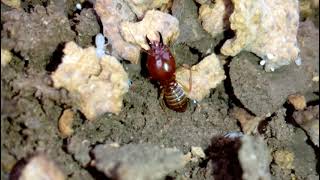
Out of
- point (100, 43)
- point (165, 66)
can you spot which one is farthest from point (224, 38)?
point (100, 43)

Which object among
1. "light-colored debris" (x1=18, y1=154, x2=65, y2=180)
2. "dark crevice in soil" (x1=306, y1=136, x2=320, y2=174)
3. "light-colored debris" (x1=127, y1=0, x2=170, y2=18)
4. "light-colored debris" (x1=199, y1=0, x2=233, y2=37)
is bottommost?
"dark crevice in soil" (x1=306, y1=136, x2=320, y2=174)

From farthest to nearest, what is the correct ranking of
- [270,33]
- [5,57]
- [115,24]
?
[270,33]
[115,24]
[5,57]

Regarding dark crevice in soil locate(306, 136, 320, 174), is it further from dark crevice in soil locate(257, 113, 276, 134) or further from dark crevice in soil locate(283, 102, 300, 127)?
dark crevice in soil locate(257, 113, 276, 134)

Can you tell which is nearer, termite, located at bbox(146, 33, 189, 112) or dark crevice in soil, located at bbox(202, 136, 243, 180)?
dark crevice in soil, located at bbox(202, 136, 243, 180)

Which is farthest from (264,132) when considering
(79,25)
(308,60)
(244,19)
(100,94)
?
(79,25)

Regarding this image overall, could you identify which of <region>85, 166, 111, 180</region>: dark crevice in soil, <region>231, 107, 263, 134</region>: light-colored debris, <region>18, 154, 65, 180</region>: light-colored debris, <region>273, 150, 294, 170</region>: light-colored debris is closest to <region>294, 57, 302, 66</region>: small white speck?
<region>231, 107, 263, 134</region>: light-colored debris

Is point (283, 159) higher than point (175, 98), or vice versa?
point (175, 98)

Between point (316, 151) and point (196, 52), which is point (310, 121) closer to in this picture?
point (316, 151)
